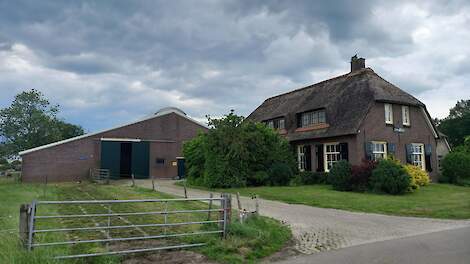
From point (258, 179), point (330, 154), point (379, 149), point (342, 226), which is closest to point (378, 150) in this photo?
point (379, 149)

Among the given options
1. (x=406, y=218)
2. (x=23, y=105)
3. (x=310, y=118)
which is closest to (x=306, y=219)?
(x=406, y=218)

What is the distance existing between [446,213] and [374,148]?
1138 cm

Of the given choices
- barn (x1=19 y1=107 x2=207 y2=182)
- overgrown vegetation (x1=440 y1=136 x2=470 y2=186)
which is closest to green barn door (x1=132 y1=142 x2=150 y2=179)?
barn (x1=19 y1=107 x2=207 y2=182)

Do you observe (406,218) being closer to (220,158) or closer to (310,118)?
(220,158)

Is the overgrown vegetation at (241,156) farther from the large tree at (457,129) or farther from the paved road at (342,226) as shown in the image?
the large tree at (457,129)

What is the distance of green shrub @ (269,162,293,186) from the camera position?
24328 millimetres

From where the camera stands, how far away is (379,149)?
25.1 metres

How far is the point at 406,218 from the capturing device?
1266 centimetres

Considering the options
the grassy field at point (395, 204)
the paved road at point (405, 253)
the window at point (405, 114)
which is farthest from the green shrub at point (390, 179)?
the paved road at point (405, 253)

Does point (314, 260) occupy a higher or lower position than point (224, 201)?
lower

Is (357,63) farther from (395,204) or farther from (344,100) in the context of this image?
(395,204)

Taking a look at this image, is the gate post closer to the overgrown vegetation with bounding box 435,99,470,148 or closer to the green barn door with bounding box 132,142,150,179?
the green barn door with bounding box 132,142,150,179

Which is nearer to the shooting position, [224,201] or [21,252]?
[21,252]

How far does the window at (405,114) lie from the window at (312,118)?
528cm
